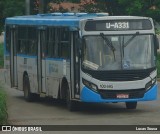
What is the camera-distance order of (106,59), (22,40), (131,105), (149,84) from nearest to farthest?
(106,59) → (149,84) → (131,105) → (22,40)

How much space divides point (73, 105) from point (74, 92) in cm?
61

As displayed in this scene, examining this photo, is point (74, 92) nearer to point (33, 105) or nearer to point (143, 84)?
point (143, 84)

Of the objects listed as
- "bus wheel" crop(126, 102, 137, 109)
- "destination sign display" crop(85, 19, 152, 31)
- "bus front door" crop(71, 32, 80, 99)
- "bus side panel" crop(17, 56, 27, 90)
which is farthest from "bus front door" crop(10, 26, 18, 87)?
"destination sign display" crop(85, 19, 152, 31)

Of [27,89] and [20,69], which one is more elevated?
[20,69]

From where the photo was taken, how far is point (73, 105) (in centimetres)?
2236

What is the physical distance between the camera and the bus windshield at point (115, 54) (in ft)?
70.3

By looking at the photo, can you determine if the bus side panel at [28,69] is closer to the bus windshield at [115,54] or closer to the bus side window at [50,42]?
the bus side window at [50,42]

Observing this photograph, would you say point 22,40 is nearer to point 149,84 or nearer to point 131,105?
point 131,105

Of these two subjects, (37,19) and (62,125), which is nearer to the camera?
(62,125)

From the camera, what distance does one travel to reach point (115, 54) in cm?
2153

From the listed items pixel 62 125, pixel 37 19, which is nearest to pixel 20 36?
pixel 37 19

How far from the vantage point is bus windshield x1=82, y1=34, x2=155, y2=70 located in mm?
21438

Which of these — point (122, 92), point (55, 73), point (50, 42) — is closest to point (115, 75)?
point (122, 92)

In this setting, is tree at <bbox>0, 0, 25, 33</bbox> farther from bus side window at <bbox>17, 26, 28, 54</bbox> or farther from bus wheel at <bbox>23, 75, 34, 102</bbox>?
bus wheel at <bbox>23, 75, 34, 102</bbox>
